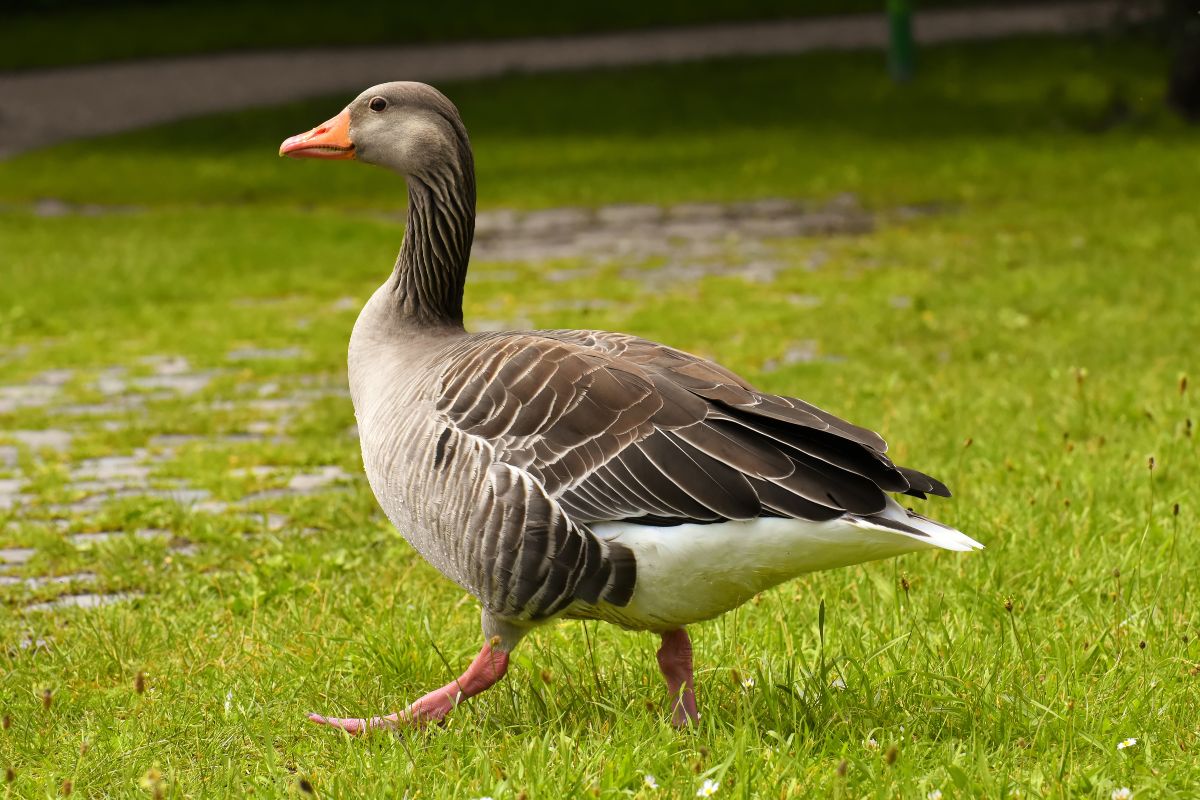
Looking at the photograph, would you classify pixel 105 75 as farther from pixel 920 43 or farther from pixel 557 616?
pixel 557 616

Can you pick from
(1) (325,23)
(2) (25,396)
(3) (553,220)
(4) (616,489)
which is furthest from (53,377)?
(1) (325,23)

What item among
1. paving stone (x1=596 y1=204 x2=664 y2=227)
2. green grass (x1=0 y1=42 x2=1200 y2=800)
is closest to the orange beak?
green grass (x1=0 y1=42 x2=1200 y2=800)

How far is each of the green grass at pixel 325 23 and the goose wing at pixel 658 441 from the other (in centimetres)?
2780

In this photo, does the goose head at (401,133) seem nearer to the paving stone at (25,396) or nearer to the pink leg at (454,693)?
the pink leg at (454,693)

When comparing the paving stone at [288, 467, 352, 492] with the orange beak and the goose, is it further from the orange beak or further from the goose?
the goose

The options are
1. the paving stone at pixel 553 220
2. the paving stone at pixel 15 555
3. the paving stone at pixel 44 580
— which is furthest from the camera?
the paving stone at pixel 553 220

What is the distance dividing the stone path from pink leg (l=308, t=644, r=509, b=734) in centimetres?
2161

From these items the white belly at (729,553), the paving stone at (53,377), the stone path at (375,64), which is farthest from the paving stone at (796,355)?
the stone path at (375,64)

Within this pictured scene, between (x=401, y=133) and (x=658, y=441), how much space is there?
143 centimetres

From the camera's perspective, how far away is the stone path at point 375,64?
25094 millimetres

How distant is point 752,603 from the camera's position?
15.7 ft

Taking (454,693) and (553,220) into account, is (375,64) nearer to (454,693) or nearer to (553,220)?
(553,220)

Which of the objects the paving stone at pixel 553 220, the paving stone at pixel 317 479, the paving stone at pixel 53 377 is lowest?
the paving stone at pixel 553 220

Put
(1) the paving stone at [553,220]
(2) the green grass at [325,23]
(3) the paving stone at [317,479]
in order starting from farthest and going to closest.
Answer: (2) the green grass at [325,23] < (1) the paving stone at [553,220] < (3) the paving stone at [317,479]
